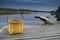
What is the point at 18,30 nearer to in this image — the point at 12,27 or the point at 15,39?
the point at 12,27

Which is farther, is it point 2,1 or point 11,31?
point 2,1

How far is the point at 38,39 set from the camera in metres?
3.50

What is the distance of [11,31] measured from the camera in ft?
13.1

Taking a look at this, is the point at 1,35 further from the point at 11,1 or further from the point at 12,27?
the point at 11,1

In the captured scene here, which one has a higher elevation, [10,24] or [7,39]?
[10,24]

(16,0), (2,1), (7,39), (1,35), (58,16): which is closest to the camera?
(7,39)

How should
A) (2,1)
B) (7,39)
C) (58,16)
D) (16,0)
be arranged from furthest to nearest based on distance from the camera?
(16,0) < (2,1) < (58,16) < (7,39)

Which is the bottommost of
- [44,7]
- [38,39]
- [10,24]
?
[38,39]

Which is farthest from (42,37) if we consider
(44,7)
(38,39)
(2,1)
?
(44,7)

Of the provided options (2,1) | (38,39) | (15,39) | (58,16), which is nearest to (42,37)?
(38,39)

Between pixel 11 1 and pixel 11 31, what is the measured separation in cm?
910

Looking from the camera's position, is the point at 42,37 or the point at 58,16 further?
the point at 58,16

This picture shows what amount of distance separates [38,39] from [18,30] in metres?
0.76

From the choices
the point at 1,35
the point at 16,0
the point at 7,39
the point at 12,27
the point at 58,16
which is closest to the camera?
the point at 7,39
